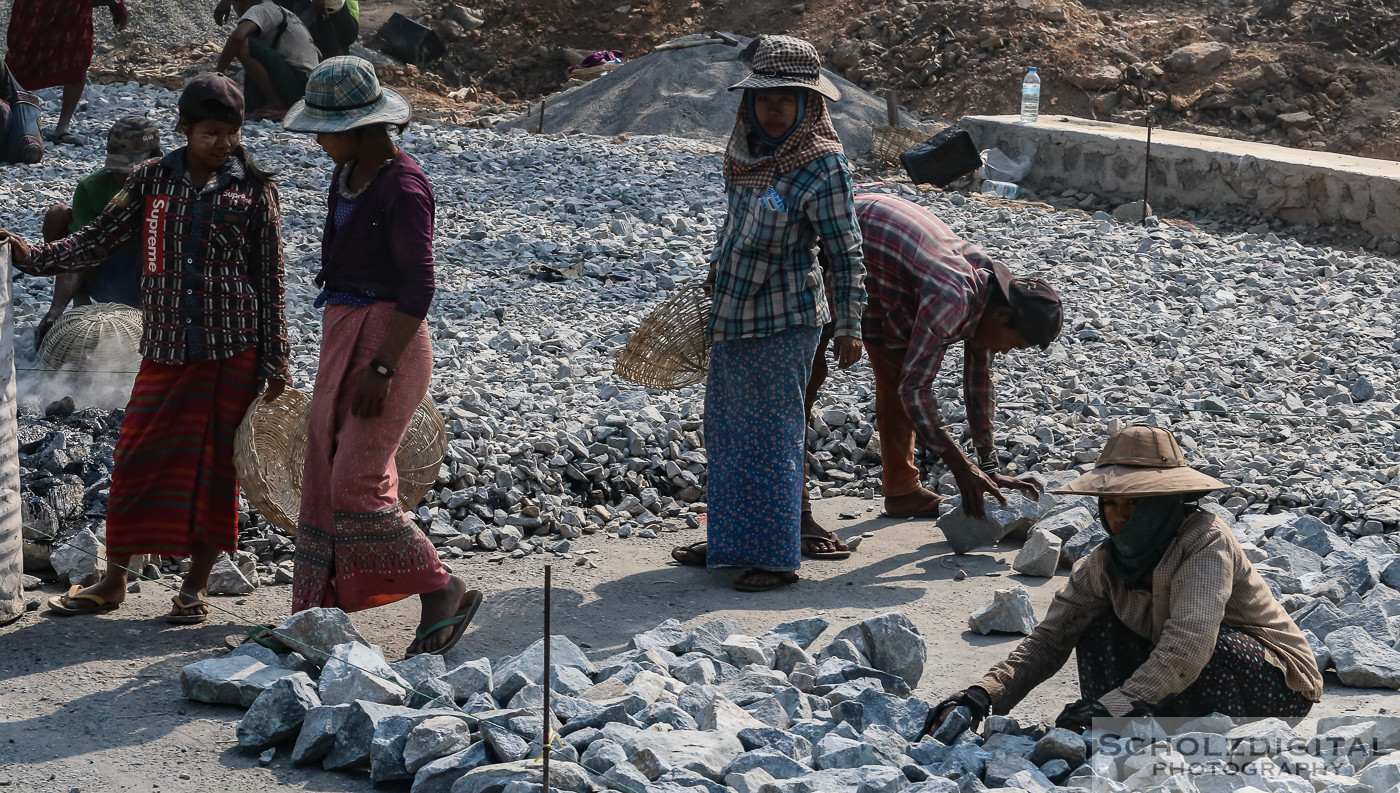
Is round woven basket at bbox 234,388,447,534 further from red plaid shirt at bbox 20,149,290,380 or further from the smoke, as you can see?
the smoke

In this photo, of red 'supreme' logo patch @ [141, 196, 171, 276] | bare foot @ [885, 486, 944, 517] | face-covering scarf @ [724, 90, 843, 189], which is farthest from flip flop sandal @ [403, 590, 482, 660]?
bare foot @ [885, 486, 944, 517]

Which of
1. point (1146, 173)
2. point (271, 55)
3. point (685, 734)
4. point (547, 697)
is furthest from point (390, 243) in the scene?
point (1146, 173)

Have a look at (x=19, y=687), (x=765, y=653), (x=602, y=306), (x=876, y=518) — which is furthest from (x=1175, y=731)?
(x=602, y=306)

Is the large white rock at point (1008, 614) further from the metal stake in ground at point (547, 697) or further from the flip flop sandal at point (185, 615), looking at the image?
the flip flop sandal at point (185, 615)

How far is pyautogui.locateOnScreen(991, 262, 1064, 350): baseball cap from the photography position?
4754 mm

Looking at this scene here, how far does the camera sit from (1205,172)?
11.3 m

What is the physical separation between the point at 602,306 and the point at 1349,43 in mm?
11116

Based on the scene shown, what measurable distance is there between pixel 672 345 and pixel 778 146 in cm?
99

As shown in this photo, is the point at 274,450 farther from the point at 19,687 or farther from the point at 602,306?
the point at 602,306

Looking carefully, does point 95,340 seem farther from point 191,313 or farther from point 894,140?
point 894,140

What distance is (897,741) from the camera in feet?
10.3

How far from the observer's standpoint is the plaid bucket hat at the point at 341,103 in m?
3.56

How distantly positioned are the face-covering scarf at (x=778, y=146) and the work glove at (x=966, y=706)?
5.47 feet

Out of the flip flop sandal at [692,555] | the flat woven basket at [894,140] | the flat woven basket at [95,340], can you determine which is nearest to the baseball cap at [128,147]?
the flat woven basket at [95,340]
